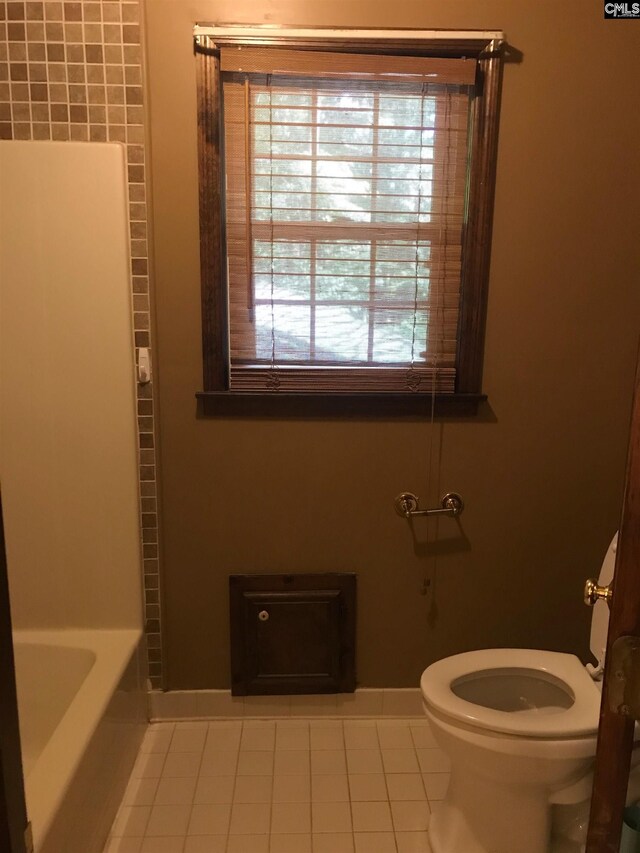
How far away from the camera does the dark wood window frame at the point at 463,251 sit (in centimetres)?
171

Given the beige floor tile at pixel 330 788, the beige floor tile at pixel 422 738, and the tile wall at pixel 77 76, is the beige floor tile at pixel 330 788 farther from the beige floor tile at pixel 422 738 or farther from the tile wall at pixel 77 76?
the tile wall at pixel 77 76

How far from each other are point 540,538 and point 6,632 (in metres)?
1.68

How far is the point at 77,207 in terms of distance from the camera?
5.81 feet

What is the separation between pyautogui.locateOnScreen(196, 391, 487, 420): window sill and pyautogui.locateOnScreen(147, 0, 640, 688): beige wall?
1.5 inches


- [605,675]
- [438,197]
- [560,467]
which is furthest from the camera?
[560,467]

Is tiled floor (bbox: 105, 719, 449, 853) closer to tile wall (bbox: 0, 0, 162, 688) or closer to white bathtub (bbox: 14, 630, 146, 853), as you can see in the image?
white bathtub (bbox: 14, 630, 146, 853)

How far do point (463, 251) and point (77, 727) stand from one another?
5.56 ft

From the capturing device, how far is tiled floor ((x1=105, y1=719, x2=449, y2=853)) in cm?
164

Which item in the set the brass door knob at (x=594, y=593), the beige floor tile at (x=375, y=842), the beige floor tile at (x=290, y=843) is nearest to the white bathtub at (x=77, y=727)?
the beige floor tile at (x=290, y=843)

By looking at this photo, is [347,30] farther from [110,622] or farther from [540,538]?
[110,622]

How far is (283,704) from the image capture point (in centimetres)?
212

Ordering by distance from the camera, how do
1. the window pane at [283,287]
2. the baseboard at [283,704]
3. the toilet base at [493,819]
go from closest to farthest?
the toilet base at [493,819]
the window pane at [283,287]
the baseboard at [283,704]

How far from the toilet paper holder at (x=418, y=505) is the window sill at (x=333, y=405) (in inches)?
10.6

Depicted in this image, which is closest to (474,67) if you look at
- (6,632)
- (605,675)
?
(605,675)
